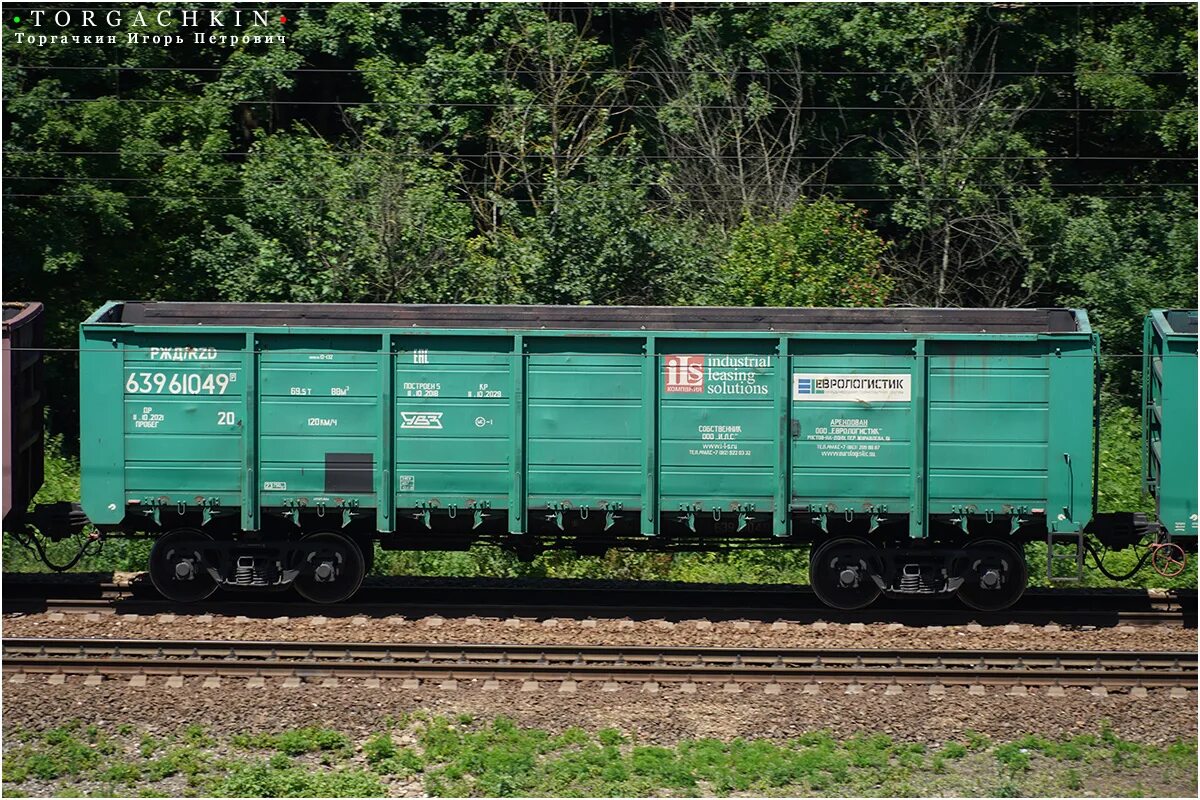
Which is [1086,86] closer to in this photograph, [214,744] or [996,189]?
[996,189]

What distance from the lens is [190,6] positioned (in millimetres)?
25422

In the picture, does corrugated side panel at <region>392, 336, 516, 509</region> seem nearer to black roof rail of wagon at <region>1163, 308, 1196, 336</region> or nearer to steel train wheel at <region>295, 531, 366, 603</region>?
steel train wheel at <region>295, 531, 366, 603</region>

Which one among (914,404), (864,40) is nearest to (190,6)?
(864,40)

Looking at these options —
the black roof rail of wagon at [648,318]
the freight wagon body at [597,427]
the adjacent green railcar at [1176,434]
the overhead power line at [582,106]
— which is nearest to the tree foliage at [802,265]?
the overhead power line at [582,106]

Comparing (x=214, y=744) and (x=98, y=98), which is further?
(x=98, y=98)

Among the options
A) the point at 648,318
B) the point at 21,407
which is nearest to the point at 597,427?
the point at 648,318

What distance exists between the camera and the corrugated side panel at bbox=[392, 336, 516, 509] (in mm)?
14492

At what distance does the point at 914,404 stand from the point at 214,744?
808cm

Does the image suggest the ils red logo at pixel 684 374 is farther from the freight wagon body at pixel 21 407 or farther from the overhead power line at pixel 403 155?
the overhead power line at pixel 403 155

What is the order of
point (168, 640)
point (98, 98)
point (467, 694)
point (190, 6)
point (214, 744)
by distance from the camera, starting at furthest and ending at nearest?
point (190, 6) → point (98, 98) → point (168, 640) → point (467, 694) → point (214, 744)

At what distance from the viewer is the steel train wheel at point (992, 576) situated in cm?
1488

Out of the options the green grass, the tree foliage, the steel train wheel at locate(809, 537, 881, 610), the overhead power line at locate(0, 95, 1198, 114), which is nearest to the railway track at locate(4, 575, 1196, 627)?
the steel train wheel at locate(809, 537, 881, 610)

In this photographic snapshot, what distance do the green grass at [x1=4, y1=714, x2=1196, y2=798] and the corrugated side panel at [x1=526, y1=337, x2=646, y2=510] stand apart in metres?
3.33

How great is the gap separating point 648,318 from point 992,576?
16.2ft
